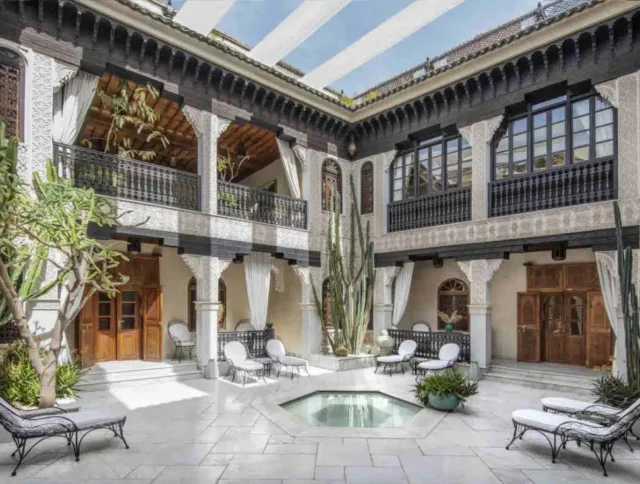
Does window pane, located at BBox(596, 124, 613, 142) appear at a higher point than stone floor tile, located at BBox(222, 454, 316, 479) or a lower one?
higher

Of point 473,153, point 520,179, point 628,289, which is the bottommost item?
point 628,289

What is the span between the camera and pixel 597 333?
31.0 ft

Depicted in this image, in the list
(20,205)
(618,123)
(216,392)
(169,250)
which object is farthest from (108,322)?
(618,123)

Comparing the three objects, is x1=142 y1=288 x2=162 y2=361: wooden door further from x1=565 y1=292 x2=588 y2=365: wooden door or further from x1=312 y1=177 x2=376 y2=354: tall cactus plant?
x1=565 y1=292 x2=588 y2=365: wooden door

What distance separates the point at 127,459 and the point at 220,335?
5130mm

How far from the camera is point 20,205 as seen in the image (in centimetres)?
582

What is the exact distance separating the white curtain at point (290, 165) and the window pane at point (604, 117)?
6.69m

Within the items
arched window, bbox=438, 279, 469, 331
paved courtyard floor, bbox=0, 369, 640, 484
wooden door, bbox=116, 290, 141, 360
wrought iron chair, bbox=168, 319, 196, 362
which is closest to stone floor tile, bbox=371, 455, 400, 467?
paved courtyard floor, bbox=0, 369, 640, 484

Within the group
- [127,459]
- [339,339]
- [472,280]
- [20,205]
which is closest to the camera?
[127,459]

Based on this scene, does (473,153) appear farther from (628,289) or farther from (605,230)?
(628,289)

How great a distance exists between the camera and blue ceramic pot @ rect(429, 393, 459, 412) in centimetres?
647

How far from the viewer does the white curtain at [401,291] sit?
452 inches

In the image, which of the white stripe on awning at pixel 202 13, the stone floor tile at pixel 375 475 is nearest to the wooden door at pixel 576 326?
the stone floor tile at pixel 375 475

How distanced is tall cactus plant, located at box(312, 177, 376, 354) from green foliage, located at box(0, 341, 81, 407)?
19.1 ft
